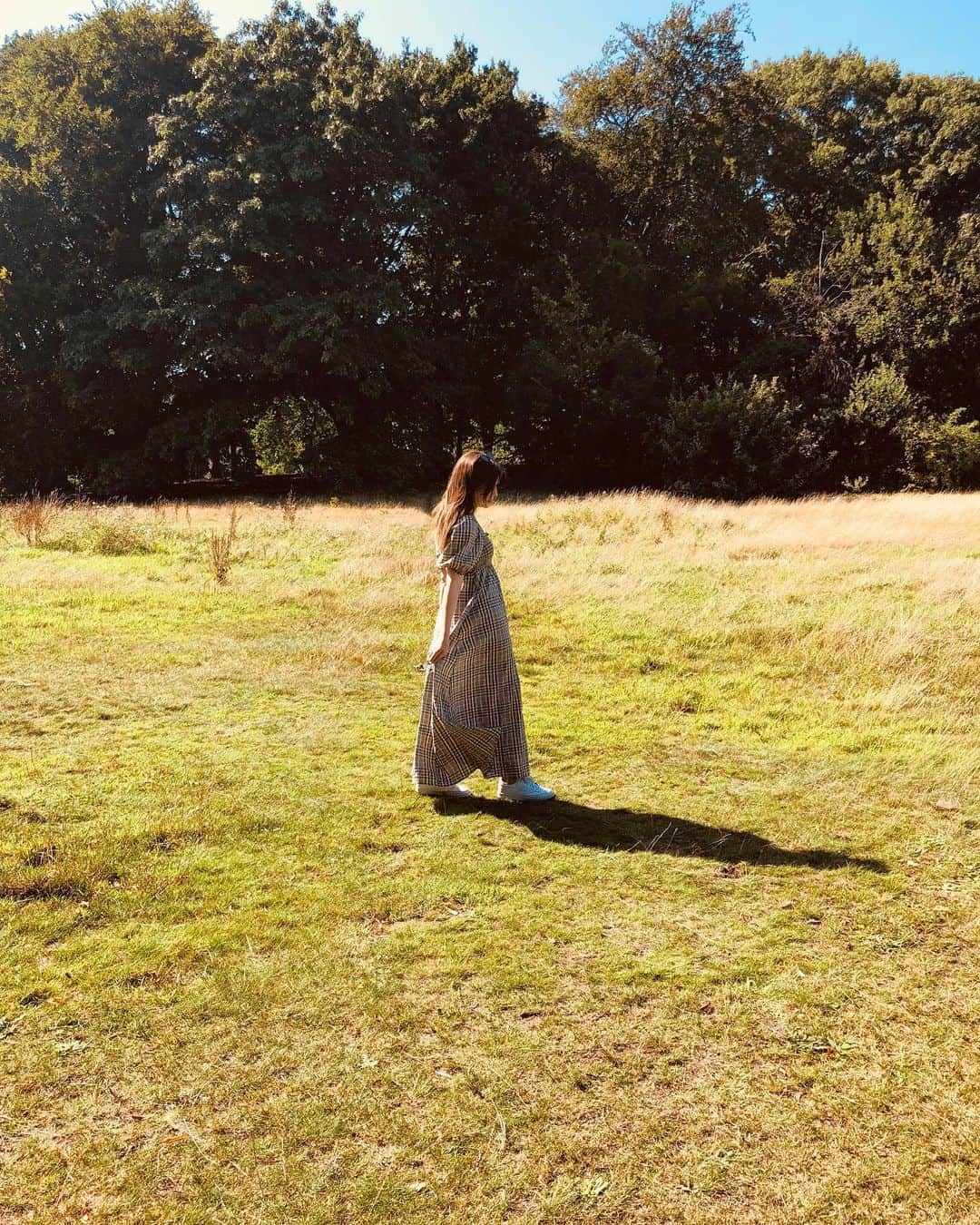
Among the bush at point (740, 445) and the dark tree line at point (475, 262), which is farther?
the dark tree line at point (475, 262)

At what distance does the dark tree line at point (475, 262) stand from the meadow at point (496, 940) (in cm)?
1798

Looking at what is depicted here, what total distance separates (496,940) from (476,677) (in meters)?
1.59

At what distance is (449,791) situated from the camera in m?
4.90

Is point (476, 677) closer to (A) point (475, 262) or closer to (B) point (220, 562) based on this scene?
(B) point (220, 562)

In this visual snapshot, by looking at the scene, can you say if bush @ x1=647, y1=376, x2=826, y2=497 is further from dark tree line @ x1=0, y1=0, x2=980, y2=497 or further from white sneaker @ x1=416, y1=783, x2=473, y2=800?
white sneaker @ x1=416, y1=783, x2=473, y2=800

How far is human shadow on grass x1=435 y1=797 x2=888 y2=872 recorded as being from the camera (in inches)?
169

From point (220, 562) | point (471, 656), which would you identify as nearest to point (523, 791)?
point (471, 656)

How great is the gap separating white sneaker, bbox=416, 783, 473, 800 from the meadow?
0.09m

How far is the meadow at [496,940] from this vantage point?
235 cm

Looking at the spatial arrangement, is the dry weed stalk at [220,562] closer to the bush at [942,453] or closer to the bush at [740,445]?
the bush at [740,445]

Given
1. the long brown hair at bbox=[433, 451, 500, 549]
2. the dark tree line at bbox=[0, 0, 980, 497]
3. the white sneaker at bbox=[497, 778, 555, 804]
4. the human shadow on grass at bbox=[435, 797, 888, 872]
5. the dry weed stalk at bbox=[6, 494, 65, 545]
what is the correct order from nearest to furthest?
the human shadow on grass at bbox=[435, 797, 888, 872] < the long brown hair at bbox=[433, 451, 500, 549] < the white sneaker at bbox=[497, 778, 555, 804] < the dry weed stalk at bbox=[6, 494, 65, 545] < the dark tree line at bbox=[0, 0, 980, 497]

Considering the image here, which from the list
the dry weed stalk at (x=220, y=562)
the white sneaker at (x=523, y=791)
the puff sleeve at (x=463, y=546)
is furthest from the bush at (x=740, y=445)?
the puff sleeve at (x=463, y=546)

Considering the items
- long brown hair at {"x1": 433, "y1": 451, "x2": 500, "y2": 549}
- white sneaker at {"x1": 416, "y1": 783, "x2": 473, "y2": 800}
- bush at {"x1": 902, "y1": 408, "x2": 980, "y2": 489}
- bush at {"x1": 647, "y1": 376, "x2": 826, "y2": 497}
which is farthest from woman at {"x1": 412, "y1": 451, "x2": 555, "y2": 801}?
bush at {"x1": 902, "y1": 408, "x2": 980, "y2": 489}

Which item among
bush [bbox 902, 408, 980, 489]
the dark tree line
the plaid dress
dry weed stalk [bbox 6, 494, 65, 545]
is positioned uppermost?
the dark tree line
